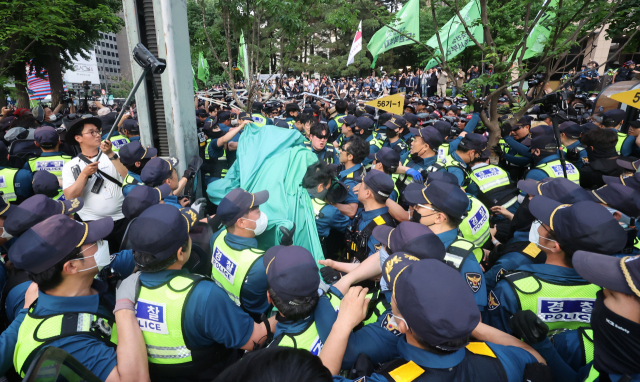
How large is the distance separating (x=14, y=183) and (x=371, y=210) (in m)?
4.40

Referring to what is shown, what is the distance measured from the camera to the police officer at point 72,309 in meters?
1.69

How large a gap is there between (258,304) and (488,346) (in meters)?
1.58

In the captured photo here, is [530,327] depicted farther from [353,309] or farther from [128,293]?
[128,293]

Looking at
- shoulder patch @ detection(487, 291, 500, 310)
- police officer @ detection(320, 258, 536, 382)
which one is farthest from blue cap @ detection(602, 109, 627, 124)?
police officer @ detection(320, 258, 536, 382)

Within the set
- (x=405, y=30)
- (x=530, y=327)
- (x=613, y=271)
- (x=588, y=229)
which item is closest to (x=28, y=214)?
(x=530, y=327)

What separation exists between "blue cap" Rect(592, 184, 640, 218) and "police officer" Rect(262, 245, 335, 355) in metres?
2.82

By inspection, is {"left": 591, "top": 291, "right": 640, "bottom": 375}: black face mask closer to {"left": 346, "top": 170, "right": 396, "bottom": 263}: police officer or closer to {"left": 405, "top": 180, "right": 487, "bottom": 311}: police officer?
{"left": 405, "top": 180, "right": 487, "bottom": 311}: police officer

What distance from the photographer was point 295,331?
181 centimetres

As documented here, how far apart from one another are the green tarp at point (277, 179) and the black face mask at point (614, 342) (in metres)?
2.31

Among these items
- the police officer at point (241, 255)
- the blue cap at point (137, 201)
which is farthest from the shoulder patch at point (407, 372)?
the blue cap at point (137, 201)

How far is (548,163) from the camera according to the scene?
4512 millimetres

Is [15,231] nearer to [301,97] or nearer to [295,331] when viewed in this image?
[295,331]

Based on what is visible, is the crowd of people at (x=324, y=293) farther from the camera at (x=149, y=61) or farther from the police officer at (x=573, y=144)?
the police officer at (x=573, y=144)

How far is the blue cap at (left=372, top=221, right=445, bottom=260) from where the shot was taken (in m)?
2.10
